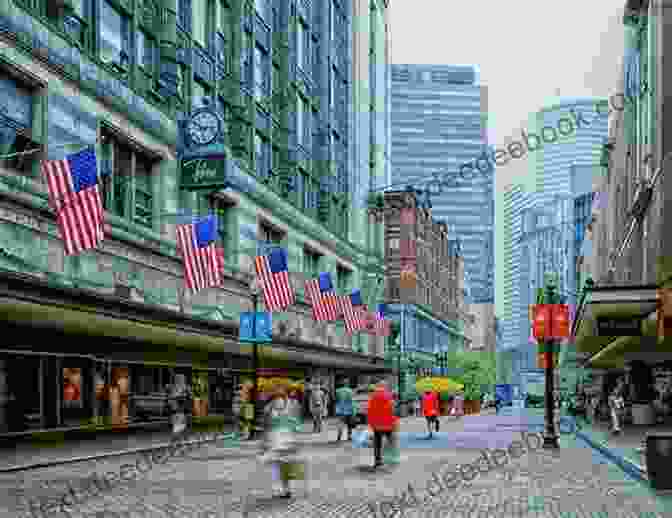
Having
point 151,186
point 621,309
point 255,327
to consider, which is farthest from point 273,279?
point 621,309

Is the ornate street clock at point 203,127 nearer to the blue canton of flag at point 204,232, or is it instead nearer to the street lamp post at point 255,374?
the street lamp post at point 255,374

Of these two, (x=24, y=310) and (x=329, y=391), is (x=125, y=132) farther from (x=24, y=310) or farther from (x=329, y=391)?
(x=329, y=391)

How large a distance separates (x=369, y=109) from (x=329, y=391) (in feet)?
70.8

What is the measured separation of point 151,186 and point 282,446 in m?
21.9

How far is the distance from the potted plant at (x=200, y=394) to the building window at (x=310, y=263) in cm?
1735

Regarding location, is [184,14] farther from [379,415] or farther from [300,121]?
[379,415]

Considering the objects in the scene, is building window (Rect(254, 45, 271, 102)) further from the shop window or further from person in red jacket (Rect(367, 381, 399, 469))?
person in red jacket (Rect(367, 381, 399, 469))

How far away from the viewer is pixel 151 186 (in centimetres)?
3656

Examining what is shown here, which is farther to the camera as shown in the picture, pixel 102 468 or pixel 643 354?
pixel 643 354

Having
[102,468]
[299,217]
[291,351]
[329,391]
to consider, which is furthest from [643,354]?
[102,468]

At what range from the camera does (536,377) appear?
120m

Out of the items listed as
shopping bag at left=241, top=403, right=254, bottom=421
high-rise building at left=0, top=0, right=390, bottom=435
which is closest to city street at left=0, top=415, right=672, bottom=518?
high-rise building at left=0, top=0, right=390, bottom=435

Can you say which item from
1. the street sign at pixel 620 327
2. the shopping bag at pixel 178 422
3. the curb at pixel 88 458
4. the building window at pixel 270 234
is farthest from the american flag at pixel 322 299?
the shopping bag at pixel 178 422

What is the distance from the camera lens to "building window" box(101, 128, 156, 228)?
107ft
